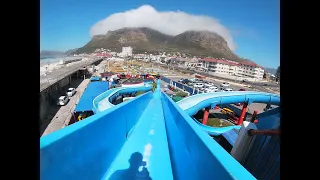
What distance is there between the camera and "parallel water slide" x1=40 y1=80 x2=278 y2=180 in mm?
1293

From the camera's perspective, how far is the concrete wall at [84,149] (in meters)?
1.32

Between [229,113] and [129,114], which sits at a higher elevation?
[129,114]

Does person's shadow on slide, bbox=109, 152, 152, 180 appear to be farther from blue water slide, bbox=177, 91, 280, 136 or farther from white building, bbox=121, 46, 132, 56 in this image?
white building, bbox=121, 46, 132, 56

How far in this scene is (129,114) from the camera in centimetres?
411

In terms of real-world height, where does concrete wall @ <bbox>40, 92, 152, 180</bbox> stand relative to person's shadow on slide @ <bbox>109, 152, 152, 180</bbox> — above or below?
above

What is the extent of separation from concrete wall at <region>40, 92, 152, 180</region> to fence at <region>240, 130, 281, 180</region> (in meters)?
1.83

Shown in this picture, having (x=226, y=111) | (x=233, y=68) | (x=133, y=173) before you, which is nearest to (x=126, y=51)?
(x=233, y=68)

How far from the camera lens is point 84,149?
1897 mm

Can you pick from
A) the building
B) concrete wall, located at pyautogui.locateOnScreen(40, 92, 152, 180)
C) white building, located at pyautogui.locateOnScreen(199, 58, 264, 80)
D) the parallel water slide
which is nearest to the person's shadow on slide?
the parallel water slide

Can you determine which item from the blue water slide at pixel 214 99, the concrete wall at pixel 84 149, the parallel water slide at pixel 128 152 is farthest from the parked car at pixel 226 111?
the concrete wall at pixel 84 149
